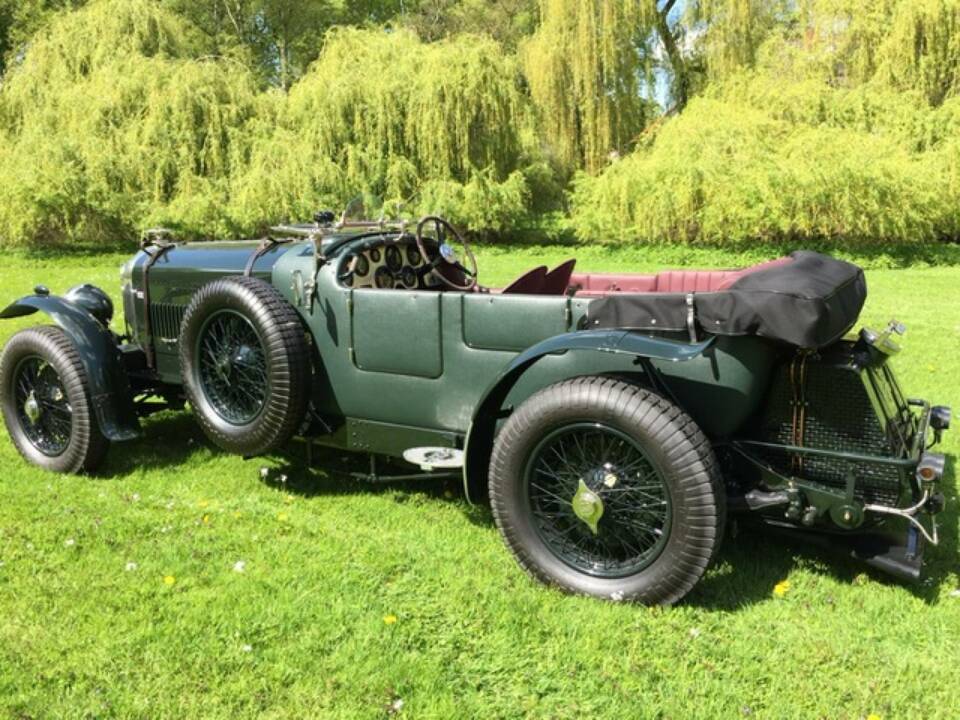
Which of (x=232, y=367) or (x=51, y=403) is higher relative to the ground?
(x=232, y=367)

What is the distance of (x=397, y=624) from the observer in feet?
9.91

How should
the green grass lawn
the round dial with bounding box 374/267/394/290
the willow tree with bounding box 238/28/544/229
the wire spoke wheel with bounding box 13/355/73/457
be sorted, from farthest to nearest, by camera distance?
the willow tree with bounding box 238/28/544/229 < the wire spoke wheel with bounding box 13/355/73/457 < the round dial with bounding box 374/267/394/290 < the green grass lawn

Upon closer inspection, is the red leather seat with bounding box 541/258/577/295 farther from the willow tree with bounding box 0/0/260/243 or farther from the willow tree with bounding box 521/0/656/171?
the willow tree with bounding box 521/0/656/171

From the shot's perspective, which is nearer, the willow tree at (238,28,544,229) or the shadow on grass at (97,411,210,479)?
the shadow on grass at (97,411,210,479)

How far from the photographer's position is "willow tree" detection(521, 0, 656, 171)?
21.3m

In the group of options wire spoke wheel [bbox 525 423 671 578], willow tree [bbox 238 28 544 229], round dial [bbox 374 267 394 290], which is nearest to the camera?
wire spoke wheel [bbox 525 423 671 578]

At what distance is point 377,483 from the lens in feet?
14.9

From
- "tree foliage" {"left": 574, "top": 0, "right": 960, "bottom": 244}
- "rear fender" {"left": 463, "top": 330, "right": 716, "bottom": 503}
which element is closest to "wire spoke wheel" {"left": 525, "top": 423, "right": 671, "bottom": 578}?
→ "rear fender" {"left": 463, "top": 330, "right": 716, "bottom": 503}

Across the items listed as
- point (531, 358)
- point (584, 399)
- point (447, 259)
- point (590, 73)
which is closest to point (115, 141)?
point (590, 73)

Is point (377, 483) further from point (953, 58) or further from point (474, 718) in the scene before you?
point (953, 58)

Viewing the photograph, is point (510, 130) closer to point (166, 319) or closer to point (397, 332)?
point (166, 319)

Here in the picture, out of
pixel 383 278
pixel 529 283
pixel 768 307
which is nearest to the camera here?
pixel 768 307

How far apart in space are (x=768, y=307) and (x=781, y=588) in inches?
49.1

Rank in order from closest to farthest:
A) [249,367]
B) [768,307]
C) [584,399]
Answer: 1. [768,307]
2. [584,399]
3. [249,367]
